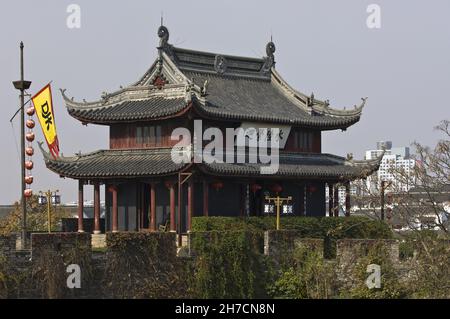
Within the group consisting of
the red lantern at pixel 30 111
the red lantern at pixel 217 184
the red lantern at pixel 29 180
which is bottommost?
the red lantern at pixel 217 184

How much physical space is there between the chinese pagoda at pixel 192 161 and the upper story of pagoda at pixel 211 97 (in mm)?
53

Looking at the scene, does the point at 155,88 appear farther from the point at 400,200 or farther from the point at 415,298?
the point at 415,298

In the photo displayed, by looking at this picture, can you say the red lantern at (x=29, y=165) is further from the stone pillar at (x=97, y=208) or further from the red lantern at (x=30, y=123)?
the stone pillar at (x=97, y=208)

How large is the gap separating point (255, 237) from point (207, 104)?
1180 centimetres

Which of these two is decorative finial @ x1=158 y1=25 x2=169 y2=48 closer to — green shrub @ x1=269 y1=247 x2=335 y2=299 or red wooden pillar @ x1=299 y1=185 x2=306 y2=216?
red wooden pillar @ x1=299 y1=185 x2=306 y2=216

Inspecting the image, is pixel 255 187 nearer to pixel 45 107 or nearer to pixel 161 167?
pixel 161 167

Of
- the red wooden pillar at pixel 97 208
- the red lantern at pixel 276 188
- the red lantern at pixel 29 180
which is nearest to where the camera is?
the red lantern at pixel 29 180

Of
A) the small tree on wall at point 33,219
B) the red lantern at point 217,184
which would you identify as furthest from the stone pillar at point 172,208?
the small tree on wall at point 33,219

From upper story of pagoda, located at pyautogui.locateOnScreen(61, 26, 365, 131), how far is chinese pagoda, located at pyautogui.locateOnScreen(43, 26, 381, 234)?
2.1 inches

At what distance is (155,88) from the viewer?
46531 mm

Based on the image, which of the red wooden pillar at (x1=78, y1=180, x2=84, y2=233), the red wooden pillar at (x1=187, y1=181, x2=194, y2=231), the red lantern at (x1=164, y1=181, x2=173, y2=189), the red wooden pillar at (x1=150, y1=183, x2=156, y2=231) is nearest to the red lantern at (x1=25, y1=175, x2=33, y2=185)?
the red wooden pillar at (x1=78, y1=180, x2=84, y2=233)

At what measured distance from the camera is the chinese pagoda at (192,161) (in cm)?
4350

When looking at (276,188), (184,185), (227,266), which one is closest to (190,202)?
(184,185)

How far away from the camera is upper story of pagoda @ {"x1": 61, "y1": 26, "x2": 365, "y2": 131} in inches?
1770
